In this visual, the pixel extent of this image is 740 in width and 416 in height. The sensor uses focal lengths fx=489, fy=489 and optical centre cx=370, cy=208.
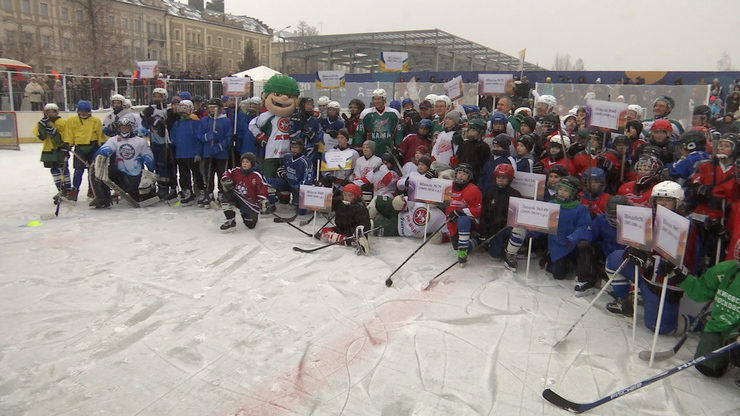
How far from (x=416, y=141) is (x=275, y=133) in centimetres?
245

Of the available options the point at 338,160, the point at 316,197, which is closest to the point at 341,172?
the point at 338,160

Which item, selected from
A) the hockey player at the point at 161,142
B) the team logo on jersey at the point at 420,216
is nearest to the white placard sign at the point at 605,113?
the team logo on jersey at the point at 420,216

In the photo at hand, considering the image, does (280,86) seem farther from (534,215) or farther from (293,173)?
(534,215)

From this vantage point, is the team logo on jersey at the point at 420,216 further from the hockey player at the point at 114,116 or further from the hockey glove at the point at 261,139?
the hockey player at the point at 114,116

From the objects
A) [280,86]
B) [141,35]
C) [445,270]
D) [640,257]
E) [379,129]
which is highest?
[141,35]

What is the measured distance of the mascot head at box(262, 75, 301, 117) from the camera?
8.31 metres

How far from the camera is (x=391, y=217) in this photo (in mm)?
7332

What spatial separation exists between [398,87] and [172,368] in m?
14.5

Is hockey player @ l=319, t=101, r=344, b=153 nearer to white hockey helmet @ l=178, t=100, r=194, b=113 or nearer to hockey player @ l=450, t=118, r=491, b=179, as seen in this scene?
white hockey helmet @ l=178, t=100, r=194, b=113

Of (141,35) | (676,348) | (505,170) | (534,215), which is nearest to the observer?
(676,348)

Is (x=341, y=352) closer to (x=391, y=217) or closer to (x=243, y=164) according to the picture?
(x=391, y=217)

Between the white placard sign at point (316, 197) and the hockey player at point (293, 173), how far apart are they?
4.20 ft

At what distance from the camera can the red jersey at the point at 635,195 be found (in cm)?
509

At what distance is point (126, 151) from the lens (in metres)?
8.44
